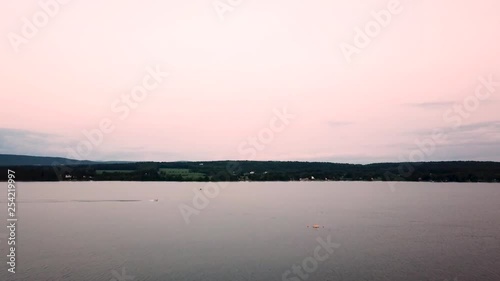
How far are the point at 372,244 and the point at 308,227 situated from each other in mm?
15039

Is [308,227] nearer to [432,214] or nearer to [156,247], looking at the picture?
[156,247]

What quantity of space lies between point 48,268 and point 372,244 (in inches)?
1322

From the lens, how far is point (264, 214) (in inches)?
3209

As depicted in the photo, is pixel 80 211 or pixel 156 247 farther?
pixel 80 211

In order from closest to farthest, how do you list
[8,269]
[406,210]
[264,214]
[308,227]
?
[8,269] → [308,227] → [264,214] → [406,210]

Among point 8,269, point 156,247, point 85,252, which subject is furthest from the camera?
point 156,247

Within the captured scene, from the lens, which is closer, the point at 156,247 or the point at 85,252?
the point at 85,252

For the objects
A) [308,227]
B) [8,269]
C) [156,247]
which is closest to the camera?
[8,269]

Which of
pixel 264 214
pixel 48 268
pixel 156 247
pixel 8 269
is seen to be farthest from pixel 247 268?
pixel 264 214

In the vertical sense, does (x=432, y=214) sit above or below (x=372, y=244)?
below

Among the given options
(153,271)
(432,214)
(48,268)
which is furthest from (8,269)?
(432,214)

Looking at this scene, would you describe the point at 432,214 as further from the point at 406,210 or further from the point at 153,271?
the point at 153,271

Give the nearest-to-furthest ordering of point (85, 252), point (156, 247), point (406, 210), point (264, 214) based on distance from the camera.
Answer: point (85, 252) < point (156, 247) < point (264, 214) < point (406, 210)

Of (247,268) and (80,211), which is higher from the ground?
(247,268)
